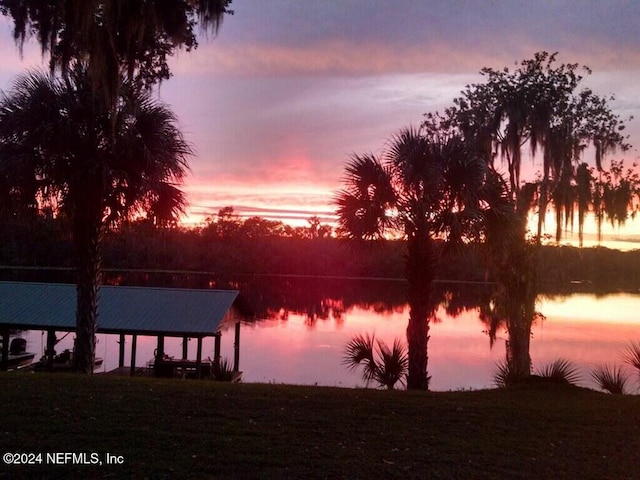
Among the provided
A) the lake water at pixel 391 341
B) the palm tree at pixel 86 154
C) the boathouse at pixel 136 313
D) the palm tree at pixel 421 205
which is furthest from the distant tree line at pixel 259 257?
the palm tree at pixel 86 154

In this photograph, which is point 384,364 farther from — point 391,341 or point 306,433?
point 391,341

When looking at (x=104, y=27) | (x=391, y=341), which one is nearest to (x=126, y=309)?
(x=104, y=27)

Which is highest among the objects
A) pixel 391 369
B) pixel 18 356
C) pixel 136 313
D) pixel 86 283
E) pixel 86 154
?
pixel 86 154

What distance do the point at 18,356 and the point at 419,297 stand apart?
21.4 meters

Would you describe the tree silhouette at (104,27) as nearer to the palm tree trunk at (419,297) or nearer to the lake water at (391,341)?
the palm tree trunk at (419,297)

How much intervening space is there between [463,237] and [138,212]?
23.5 feet

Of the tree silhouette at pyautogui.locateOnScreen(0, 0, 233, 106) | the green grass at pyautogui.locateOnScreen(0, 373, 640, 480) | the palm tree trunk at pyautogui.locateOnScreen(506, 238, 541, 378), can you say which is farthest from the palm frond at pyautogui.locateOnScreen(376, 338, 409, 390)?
the tree silhouette at pyautogui.locateOnScreen(0, 0, 233, 106)

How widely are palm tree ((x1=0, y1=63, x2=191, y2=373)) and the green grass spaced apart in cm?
461

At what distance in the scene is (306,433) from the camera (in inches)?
242

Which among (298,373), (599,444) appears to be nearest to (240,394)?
(599,444)

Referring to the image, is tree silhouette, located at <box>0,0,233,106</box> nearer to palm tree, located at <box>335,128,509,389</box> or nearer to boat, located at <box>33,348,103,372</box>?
palm tree, located at <box>335,128,509,389</box>

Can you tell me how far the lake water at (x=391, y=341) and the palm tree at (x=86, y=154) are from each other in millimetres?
8969

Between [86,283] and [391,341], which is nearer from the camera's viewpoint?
[86,283]

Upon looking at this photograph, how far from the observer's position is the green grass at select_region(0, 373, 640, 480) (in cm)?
514
